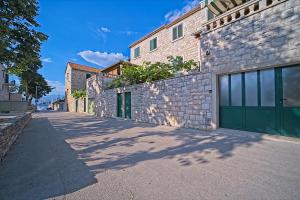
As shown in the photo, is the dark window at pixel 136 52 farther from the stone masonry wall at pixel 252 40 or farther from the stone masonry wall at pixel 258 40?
the stone masonry wall at pixel 258 40

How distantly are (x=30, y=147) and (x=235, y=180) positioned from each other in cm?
622

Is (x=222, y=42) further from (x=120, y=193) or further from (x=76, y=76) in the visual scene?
(x=76, y=76)

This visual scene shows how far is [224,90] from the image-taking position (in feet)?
27.1

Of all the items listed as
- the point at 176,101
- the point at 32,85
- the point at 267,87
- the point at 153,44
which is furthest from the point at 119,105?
the point at 32,85

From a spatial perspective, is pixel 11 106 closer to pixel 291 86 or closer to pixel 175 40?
pixel 175 40

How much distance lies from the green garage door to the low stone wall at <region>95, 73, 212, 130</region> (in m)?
0.73

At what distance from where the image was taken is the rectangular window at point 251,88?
23.6 ft

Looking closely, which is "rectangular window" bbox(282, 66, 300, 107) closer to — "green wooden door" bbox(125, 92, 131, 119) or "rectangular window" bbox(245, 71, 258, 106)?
"rectangular window" bbox(245, 71, 258, 106)

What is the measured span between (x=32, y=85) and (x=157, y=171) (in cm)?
5069

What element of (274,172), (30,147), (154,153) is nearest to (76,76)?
(30,147)

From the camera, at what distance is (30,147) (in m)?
6.28

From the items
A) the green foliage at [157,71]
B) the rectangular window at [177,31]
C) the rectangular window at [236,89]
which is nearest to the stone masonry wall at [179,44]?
the rectangular window at [177,31]

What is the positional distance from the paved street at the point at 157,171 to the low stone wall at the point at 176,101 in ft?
9.20

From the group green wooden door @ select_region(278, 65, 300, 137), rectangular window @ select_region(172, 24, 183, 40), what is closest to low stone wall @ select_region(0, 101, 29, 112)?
rectangular window @ select_region(172, 24, 183, 40)
